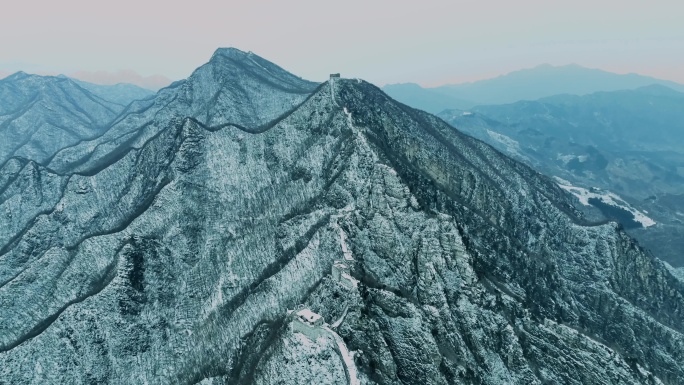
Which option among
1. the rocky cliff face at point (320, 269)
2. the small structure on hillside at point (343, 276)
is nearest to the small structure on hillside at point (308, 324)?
the rocky cliff face at point (320, 269)

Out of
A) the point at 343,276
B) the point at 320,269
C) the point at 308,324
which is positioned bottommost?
the point at 320,269

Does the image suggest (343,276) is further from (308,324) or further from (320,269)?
(308,324)

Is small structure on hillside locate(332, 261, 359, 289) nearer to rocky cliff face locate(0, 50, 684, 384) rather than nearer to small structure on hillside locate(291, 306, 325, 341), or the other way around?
rocky cliff face locate(0, 50, 684, 384)

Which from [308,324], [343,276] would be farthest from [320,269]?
[308,324]

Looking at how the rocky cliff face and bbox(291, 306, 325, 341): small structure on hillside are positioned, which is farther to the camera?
the rocky cliff face

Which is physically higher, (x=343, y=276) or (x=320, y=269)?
(x=343, y=276)

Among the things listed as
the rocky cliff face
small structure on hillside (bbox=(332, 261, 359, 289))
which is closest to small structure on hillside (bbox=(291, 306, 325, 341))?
the rocky cliff face

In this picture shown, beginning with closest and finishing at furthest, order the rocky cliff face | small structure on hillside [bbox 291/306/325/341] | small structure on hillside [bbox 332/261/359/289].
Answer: small structure on hillside [bbox 291/306/325/341] → small structure on hillside [bbox 332/261/359/289] → the rocky cliff face
